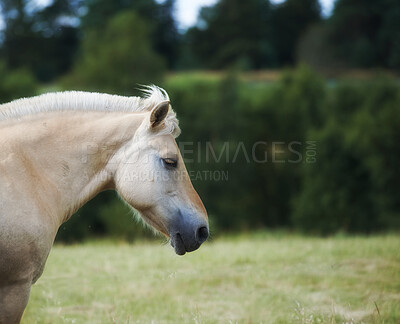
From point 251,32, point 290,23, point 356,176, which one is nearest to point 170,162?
point 356,176

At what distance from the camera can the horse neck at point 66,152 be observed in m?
3.49

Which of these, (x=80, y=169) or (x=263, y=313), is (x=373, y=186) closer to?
(x=263, y=313)

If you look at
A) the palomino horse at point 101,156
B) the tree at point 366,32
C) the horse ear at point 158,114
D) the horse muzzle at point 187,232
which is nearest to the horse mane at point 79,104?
the palomino horse at point 101,156

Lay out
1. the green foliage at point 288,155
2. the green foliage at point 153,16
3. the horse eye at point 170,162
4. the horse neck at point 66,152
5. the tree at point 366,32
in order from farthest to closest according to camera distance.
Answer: the green foliage at point 153,16 → the tree at point 366,32 → the green foliage at point 288,155 → the horse eye at point 170,162 → the horse neck at point 66,152

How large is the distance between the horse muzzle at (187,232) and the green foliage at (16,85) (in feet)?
88.2

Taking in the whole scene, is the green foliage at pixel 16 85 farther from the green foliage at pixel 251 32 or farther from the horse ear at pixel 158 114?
the horse ear at pixel 158 114

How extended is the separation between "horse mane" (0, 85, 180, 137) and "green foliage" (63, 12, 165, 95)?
2407 cm

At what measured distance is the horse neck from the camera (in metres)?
3.49

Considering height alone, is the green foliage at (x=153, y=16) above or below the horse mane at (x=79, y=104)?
below

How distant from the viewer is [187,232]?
3.74 metres

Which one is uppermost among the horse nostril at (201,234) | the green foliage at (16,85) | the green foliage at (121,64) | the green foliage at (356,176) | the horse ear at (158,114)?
the horse ear at (158,114)

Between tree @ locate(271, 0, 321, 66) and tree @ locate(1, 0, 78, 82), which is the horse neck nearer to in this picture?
tree @ locate(1, 0, 78, 82)

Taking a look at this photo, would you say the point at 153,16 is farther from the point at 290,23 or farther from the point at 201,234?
the point at 201,234

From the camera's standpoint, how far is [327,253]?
25.6ft
